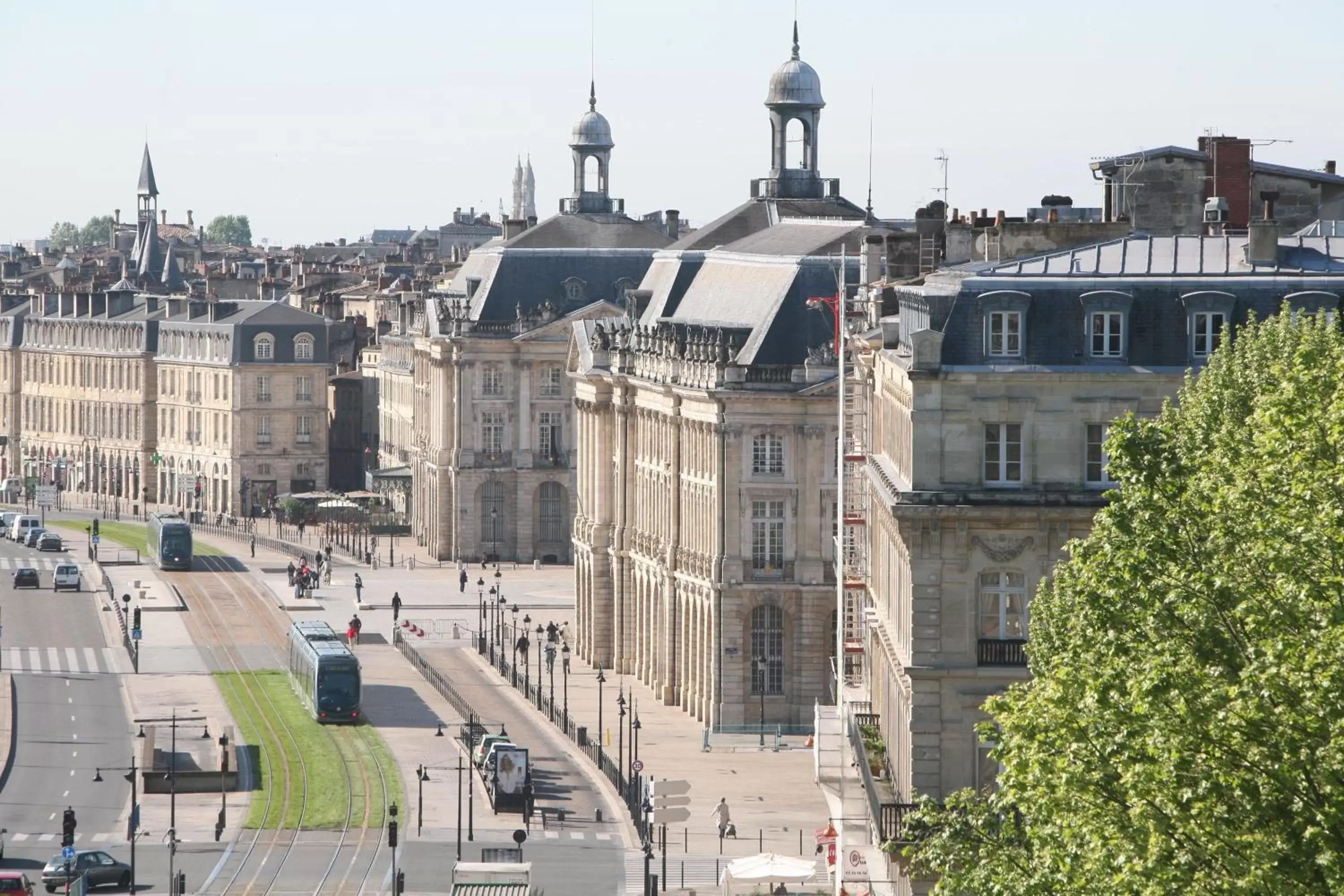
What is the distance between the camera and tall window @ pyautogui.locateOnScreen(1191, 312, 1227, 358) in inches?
3034

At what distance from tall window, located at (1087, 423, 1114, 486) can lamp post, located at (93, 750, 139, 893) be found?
3006 cm

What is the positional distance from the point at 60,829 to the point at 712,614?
2864 cm

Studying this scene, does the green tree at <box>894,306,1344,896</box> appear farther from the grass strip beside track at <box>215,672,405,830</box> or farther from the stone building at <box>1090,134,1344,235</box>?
the grass strip beside track at <box>215,672,405,830</box>

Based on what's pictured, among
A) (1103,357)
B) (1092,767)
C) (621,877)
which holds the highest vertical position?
(1103,357)

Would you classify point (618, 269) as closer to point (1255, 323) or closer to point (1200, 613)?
point (1255, 323)

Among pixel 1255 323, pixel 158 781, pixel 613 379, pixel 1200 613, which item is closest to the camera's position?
pixel 1200 613

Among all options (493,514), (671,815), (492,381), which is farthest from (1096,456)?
(493,514)

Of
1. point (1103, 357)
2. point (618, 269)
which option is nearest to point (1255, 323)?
point (1103, 357)

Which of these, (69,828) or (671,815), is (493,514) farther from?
(671,815)

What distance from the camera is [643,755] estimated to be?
390ft

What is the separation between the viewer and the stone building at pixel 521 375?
190250 millimetres

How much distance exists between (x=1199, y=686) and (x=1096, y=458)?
99.4 feet

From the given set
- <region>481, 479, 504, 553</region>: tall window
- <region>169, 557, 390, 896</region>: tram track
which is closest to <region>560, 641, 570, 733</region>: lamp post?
<region>169, 557, 390, 896</region>: tram track

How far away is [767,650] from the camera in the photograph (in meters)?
124
